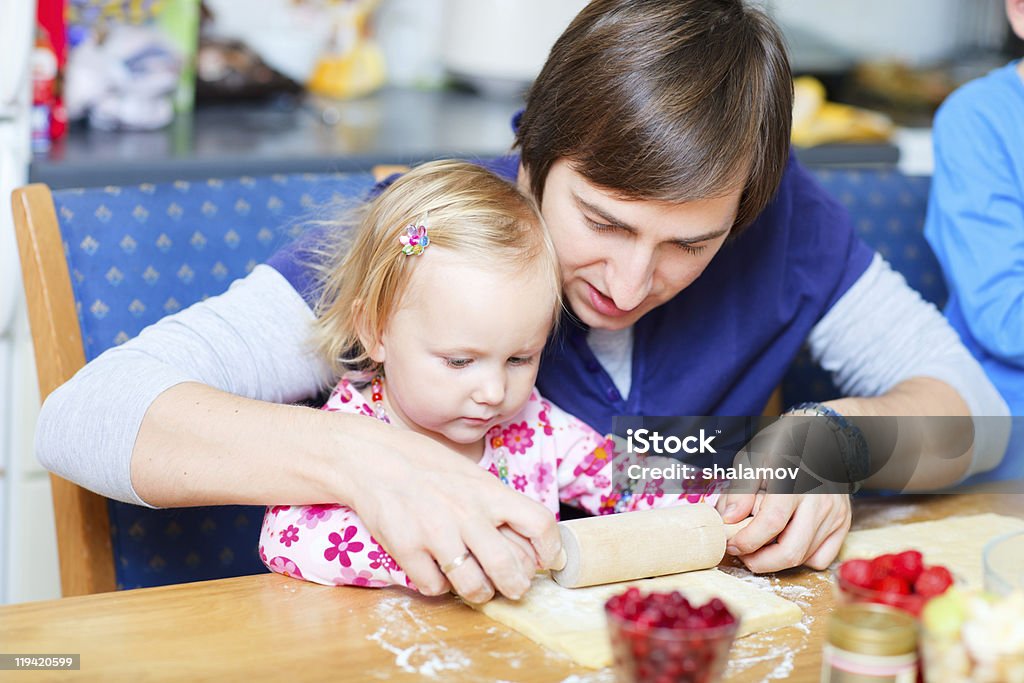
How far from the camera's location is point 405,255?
1228mm

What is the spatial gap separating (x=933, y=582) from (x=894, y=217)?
4.10 ft

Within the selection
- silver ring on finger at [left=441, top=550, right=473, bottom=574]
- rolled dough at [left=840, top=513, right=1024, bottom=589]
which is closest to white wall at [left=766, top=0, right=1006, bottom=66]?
rolled dough at [left=840, top=513, right=1024, bottom=589]

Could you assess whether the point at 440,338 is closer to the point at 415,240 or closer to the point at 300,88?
the point at 415,240

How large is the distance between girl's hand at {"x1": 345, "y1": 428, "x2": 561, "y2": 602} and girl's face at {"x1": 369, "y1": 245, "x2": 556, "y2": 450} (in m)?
0.14

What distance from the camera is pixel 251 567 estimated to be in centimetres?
156

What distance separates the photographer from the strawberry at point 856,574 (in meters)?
0.85

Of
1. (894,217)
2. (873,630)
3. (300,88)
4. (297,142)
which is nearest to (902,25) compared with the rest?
(894,217)

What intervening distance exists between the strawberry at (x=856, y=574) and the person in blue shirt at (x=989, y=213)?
2.79ft

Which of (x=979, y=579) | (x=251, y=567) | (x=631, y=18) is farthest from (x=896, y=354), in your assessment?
(x=251, y=567)

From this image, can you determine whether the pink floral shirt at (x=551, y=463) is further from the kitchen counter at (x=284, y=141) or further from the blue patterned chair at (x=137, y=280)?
the kitchen counter at (x=284, y=141)

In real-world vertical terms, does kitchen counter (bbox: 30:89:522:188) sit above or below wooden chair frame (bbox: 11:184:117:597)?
above

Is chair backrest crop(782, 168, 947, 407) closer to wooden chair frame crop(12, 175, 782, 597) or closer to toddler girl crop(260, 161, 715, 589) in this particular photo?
toddler girl crop(260, 161, 715, 589)

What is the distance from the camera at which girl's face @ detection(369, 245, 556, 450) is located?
3.90 feet

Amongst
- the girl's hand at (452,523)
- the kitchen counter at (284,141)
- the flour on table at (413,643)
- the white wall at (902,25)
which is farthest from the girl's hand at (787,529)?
the white wall at (902,25)
